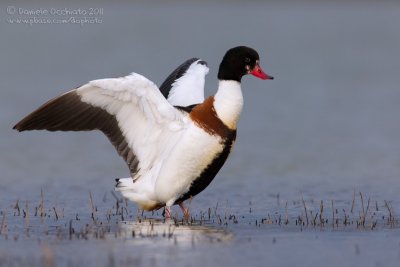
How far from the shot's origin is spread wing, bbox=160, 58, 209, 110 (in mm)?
12125

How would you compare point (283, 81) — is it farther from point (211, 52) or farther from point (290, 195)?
point (290, 195)

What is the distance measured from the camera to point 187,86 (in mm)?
12305

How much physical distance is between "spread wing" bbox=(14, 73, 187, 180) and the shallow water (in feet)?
Result: 2.48

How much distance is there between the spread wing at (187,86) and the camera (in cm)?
1212

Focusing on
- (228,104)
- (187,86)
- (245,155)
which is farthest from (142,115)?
(245,155)

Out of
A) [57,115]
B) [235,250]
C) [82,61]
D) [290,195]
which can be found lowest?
[235,250]

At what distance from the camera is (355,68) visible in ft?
81.9

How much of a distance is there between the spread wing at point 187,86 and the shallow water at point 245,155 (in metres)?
1.18

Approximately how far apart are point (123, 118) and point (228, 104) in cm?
111

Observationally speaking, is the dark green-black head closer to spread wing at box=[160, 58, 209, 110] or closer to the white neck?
the white neck

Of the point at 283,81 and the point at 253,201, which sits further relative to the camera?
the point at 283,81

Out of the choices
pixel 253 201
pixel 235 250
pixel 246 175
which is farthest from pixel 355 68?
pixel 235 250

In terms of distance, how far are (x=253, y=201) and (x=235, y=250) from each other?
3210mm

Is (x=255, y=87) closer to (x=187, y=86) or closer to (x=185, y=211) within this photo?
(x=187, y=86)
